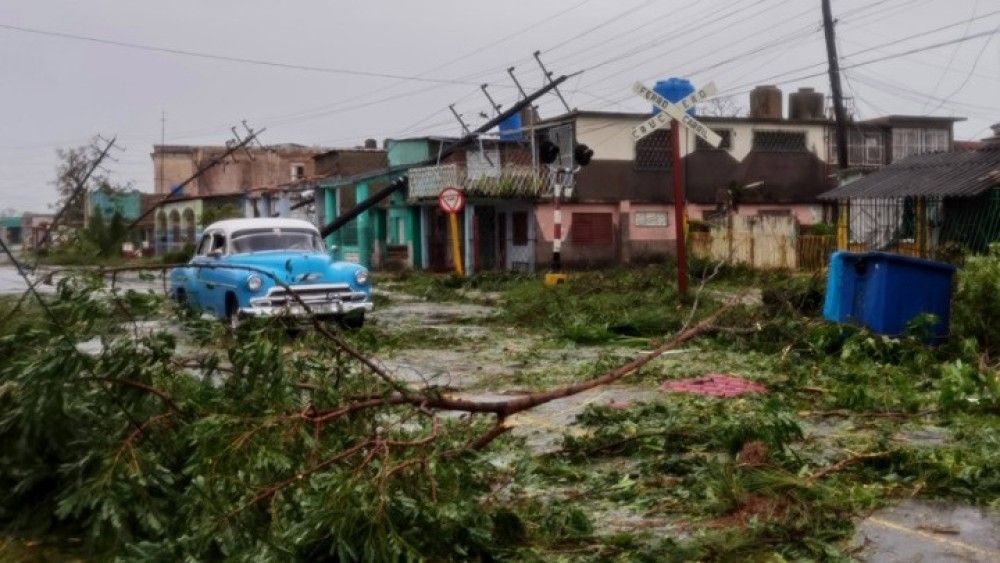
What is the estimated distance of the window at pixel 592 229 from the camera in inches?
1479

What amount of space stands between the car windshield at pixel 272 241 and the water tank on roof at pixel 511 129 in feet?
66.7

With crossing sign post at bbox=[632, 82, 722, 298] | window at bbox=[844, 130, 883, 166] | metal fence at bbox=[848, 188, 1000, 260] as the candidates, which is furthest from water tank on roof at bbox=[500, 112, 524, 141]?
crossing sign post at bbox=[632, 82, 722, 298]

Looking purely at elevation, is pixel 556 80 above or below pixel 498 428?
above

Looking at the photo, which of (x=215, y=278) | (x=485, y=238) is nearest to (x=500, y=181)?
(x=485, y=238)

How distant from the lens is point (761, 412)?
7.64 m

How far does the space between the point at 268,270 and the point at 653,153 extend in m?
24.3

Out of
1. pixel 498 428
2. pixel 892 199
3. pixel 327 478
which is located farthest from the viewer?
pixel 892 199

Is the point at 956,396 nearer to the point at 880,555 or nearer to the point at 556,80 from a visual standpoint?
the point at 880,555

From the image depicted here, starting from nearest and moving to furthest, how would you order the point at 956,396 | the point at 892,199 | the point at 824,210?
the point at 956,396 < the point at 892,199 < the point at 824,210

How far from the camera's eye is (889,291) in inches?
483

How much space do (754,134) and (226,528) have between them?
36604mm

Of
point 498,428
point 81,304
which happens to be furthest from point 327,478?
point 81,304

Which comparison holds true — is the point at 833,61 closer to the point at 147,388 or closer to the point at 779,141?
the point at 779,141

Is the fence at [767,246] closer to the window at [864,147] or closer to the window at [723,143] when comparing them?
the window at [723,143]
